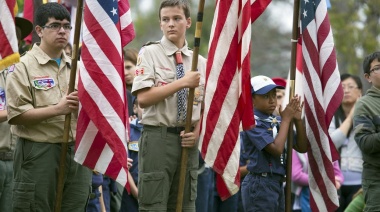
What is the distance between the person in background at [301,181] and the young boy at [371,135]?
2.52 metres

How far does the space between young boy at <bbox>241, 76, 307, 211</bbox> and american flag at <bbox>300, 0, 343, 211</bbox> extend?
0.14m

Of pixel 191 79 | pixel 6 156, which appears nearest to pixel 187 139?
pixel 191 79

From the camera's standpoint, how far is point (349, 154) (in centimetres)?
1256

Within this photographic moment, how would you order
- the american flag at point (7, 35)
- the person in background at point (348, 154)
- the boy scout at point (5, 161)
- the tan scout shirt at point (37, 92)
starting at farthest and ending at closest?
the person in background at point (348, 154) < the boy scout at point (5, 161) < the tan scout shirt at point (37, 92) < the american flag at point (7, 35)

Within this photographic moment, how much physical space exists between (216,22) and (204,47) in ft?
94.3

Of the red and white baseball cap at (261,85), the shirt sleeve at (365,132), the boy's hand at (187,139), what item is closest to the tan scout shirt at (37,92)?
the boy's hand at (187,139)

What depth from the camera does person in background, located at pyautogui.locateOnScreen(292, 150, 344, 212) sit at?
39.2ft

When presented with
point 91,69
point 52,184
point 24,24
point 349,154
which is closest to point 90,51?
point 91,69

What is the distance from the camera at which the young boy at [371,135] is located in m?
Result: 9.21

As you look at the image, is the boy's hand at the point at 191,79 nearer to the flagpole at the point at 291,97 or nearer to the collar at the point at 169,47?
the collar at the point at 169,47

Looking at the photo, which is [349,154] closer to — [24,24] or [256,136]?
[256,136]

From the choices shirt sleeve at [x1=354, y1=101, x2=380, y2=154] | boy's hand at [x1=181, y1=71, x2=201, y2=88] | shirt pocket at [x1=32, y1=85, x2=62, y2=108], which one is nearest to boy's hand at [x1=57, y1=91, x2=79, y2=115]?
shirt pocket at [x1=32, y1=85, x2=62, y2=108]

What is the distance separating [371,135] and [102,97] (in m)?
2.84

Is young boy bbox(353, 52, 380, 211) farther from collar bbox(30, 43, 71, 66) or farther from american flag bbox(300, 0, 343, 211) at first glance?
collar bbox(30, 43, 71, 66)
